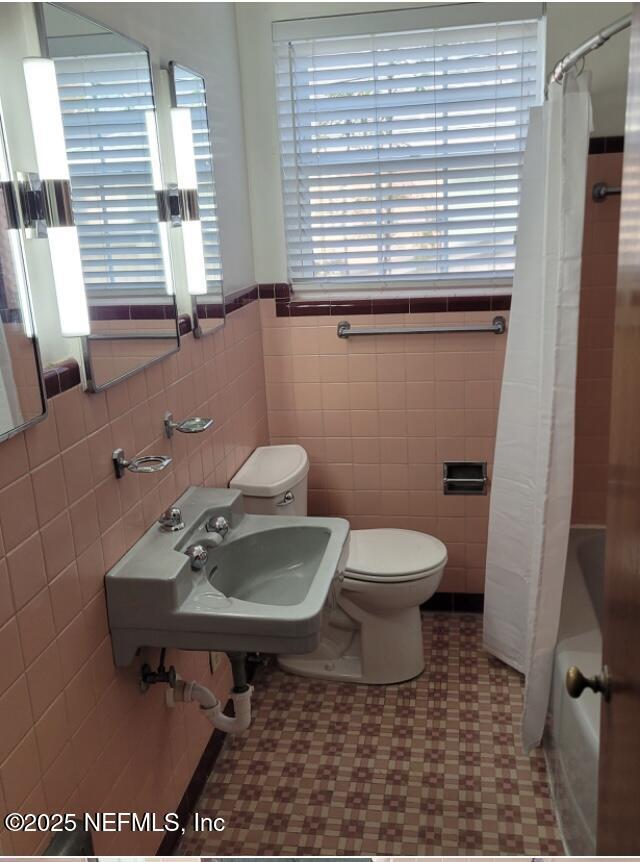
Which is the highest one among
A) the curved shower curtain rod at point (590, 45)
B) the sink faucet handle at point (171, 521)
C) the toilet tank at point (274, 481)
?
the curved shower curtain rod at point (590, 45)

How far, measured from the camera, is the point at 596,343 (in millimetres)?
2848

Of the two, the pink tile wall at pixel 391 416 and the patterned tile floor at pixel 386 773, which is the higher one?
the pink tile wall at pixel 391 416

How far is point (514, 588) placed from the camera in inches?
107

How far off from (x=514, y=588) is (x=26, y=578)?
1.80 metres

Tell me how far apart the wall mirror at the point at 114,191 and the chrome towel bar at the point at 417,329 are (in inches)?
40.8

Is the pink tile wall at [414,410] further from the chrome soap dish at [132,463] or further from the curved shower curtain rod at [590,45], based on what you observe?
the chrome soap dish at [132,463]

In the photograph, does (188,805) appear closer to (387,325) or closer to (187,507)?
(187,507)

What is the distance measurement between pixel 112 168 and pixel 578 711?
5.68 ft

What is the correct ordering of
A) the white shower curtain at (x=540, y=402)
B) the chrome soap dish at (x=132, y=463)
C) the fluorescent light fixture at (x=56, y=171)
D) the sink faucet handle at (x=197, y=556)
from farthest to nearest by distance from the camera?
the white shower curtain at (x=540, y=402) < the sink faucet handle at (x=197, y=556) < the chrome soap dish at (x=132, y=463) < the fluorescent light fixture at (x=56, y=171)

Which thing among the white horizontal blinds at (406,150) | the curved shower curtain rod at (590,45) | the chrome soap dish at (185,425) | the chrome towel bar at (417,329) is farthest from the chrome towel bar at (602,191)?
the chrome soap dish at (185,425)

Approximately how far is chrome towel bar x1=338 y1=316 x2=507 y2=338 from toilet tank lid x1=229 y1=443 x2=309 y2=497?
1.57 feet

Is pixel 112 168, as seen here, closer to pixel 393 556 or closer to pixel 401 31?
pixel 401 31

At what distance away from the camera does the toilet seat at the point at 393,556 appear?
102 inches

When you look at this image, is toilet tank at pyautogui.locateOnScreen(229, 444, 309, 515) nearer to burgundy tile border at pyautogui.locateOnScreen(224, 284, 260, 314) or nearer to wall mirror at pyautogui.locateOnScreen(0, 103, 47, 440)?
burgundy tile border at pyautogui.locateOnScreen(224, 284, 260, 314)
